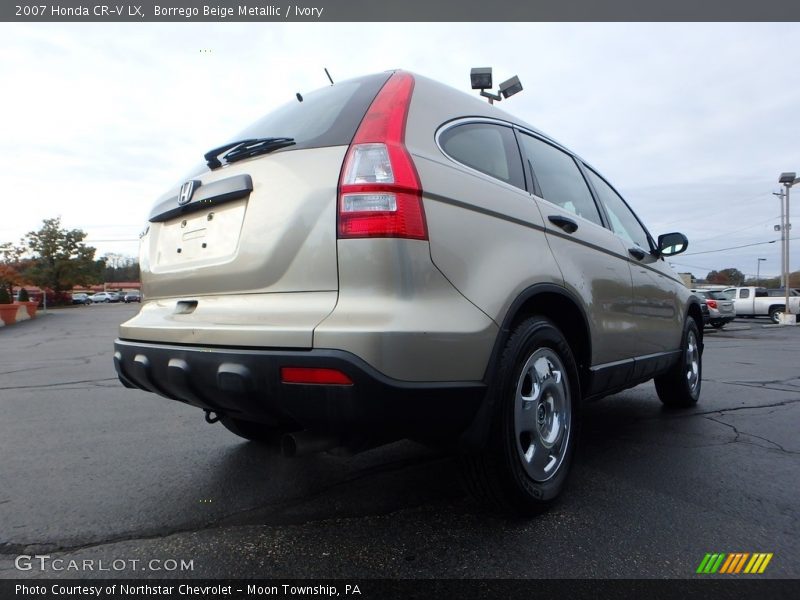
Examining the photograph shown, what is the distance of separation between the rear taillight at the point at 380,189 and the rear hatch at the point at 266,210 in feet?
0.17

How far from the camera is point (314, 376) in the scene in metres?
1.81

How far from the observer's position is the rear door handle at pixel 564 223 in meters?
2.78

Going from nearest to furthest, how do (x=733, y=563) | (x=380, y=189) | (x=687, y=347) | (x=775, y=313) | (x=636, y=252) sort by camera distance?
(x=380, y=189) < (x=733, y=563) < (x=636, y=252) < (x=687, y=347) < (x=775, y=313)

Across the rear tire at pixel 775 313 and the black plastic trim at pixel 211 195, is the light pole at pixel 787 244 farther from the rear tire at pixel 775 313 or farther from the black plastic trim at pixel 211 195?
the black plastic trim at pixel 211 195

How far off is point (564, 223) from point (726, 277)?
333 ft

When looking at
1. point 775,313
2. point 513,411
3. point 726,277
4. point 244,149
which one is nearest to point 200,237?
point 244,149

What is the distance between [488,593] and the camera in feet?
6.09

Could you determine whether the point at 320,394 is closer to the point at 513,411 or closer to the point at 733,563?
the point at 513,411

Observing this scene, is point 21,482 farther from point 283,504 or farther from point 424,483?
point 424,483

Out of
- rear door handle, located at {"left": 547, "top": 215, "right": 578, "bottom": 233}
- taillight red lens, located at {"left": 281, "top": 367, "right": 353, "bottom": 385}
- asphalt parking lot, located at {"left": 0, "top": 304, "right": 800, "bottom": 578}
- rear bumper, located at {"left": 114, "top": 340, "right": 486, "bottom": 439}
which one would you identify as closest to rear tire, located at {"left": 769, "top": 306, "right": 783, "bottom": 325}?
asphalt parking lot, located at {"left": 0, "top": 304, "right": 800, "bottom": 578}

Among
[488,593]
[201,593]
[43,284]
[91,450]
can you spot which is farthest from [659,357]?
[43,284]

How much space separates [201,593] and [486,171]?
201 centimetres

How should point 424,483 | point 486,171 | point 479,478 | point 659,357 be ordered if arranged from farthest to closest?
point 659,357 → point 424,483 → point 486,171 → point 479,478

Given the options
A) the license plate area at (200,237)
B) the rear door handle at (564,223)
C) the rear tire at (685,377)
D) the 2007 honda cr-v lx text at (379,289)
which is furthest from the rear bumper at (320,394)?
the rear tire at (685,377)
